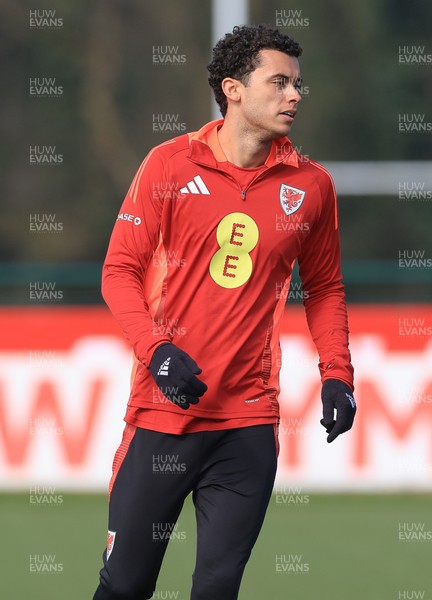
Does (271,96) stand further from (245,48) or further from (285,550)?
(285,550)

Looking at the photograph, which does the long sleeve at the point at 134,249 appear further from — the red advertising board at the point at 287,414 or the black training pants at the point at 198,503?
the red advertising board at the point at 287,414

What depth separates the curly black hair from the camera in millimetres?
4227

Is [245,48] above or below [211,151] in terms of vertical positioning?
above

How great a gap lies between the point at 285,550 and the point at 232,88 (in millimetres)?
3056

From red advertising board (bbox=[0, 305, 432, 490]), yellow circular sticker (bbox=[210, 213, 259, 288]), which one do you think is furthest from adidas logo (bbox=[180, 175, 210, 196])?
red advertising board (bbox=[0, 305, 432, 490])

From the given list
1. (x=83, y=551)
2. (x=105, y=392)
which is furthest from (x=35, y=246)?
(x=83, y=551)

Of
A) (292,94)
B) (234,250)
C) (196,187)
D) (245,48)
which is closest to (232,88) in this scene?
(245,48)

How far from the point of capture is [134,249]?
13.5 ft

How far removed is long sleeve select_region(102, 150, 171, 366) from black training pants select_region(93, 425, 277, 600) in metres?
0.33

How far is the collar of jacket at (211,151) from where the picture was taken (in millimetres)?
4195

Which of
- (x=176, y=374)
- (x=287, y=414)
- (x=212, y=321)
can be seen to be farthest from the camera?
(x=287, y=414)

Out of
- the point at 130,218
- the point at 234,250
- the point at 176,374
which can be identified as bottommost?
the point at 176,374

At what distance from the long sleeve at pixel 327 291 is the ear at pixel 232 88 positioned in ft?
1.21

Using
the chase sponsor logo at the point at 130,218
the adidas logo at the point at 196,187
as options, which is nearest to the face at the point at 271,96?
the adidas logo at the point at 196,187
